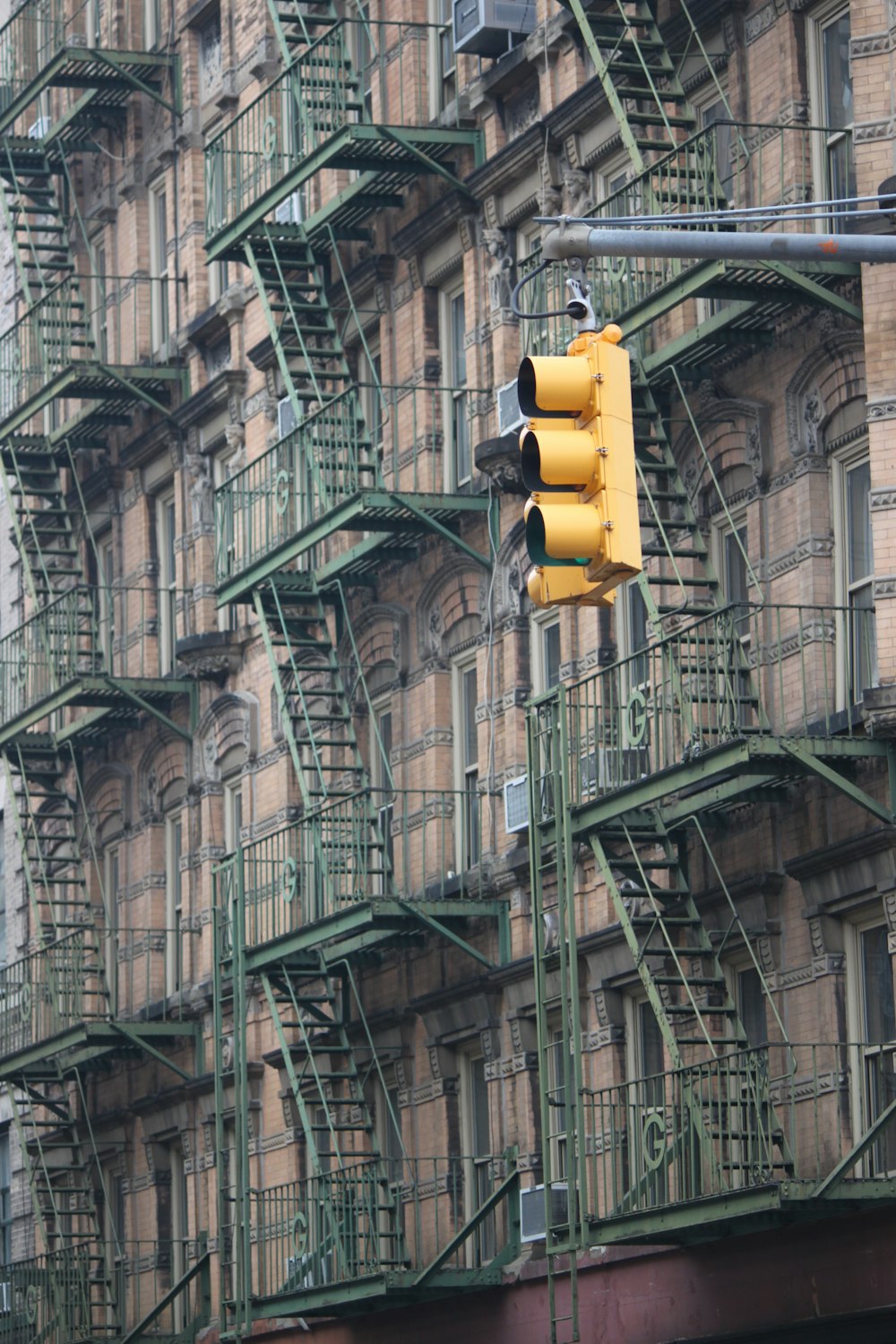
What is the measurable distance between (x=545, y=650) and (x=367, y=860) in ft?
9.79

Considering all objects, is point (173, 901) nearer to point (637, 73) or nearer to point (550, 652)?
point (550, 652)

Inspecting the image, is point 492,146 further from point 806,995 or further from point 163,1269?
point 163,1269

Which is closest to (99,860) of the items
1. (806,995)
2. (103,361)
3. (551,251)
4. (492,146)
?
(103,361)

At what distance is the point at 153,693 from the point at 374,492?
8.52 meters

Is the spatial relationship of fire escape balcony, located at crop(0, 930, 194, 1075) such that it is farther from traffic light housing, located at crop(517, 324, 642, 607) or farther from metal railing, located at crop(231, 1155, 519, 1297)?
traffic light housing, located at crop(517, 324, 642, 607)

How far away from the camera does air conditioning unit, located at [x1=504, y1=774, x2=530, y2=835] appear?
27938mm

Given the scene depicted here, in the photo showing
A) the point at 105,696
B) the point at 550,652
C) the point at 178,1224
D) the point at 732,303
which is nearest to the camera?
the point at 732,303

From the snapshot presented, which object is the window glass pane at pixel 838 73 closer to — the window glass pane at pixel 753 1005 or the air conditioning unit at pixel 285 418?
the window glass pane at pixel 753 1005

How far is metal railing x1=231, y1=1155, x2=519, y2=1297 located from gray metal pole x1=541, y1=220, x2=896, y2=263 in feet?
51.7

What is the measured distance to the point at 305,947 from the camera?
98.8ft

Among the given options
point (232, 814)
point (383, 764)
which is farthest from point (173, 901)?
point (383, 764)

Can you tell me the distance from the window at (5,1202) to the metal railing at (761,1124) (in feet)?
67.3

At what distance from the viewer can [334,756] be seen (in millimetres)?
32750

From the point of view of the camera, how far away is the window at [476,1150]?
28.5 m
